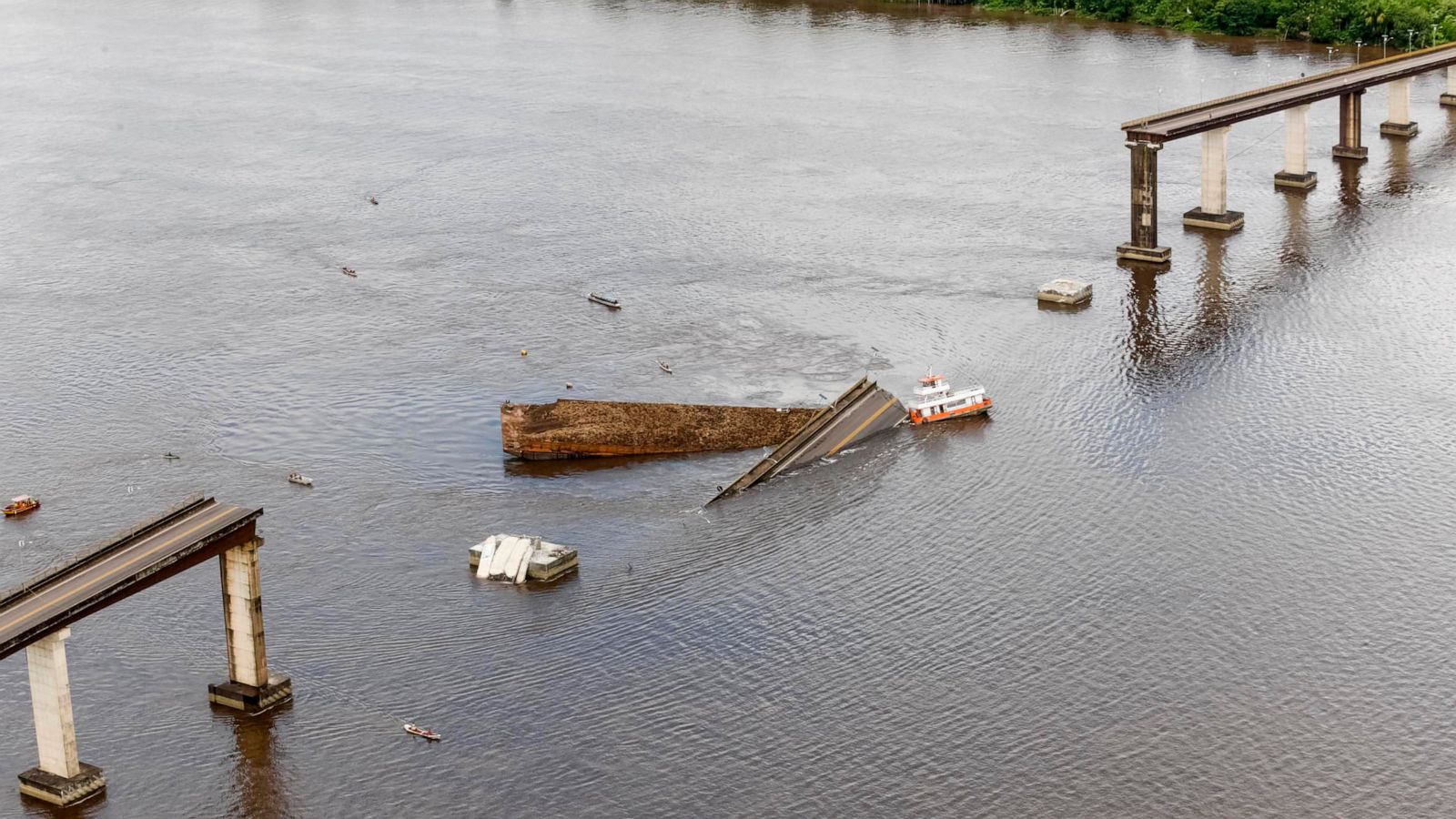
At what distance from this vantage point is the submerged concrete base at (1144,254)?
11012cm

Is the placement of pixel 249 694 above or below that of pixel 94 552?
below

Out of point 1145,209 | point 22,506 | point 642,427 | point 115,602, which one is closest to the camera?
point 115,602

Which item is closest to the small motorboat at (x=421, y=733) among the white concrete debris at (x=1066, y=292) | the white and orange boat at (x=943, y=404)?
the white and orange boat at (x=943, y=404)

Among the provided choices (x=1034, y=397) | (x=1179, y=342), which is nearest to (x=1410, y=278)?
(x=1179, y=342)

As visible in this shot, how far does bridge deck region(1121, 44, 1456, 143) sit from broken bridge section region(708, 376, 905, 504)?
3234 cm

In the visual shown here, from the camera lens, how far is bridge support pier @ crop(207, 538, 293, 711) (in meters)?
60.1

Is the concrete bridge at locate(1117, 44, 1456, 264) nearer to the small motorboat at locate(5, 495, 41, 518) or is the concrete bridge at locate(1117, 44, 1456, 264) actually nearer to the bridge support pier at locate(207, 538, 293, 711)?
the small motorboat at locate(5, 495, 41, 518)

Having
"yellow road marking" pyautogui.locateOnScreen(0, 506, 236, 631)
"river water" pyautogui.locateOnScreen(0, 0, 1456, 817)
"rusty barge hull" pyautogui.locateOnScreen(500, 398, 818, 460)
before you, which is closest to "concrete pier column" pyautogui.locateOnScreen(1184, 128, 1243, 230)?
"river water" pyautogui.locateOnScreen(0, 0, 1456, 817)

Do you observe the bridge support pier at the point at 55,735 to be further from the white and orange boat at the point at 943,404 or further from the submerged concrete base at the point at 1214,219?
the submerged concrete base at the point at 1214,219

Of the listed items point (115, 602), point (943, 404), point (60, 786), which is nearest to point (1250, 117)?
point (943, 404)

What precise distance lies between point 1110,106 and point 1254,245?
3634cm

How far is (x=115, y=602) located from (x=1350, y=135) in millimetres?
100908

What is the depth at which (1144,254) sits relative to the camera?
110 metres

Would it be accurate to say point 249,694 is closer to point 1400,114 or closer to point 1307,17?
point 1400,114
